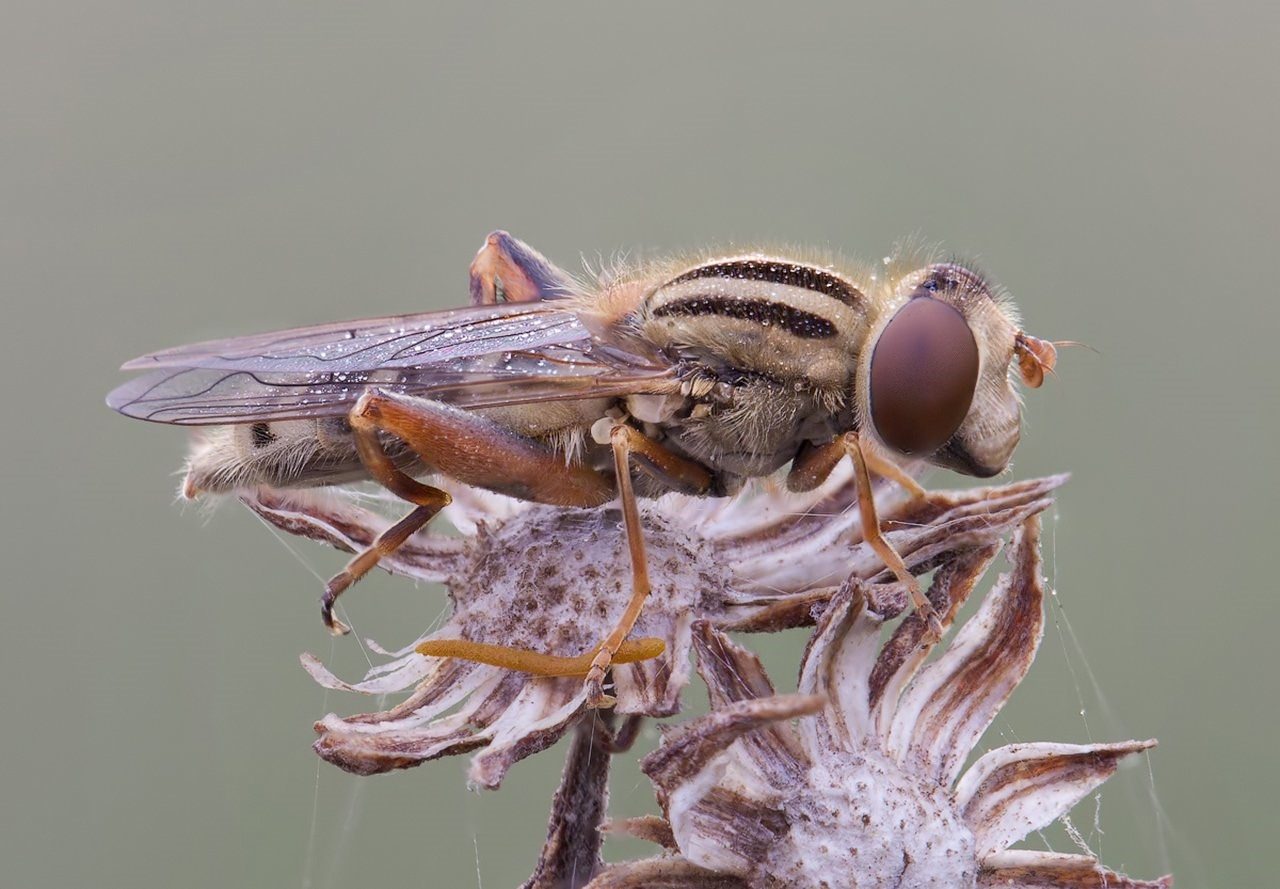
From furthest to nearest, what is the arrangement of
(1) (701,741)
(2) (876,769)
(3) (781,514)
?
(3) (781,514) < (2) (876,769) < (1) (701,741)

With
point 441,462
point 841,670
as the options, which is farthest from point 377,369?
point 841,670

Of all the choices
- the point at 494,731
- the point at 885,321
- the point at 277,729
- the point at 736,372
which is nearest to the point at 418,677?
the point at 494,731

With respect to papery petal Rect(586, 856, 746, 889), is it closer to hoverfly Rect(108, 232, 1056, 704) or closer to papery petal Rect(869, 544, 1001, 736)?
papery petal Rect(869, 544, 1001, 736)

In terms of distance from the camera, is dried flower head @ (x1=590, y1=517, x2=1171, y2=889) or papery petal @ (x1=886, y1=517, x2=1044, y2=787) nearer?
dried flower head @ (x1=590, y1=517, x2=1171, y2=889)

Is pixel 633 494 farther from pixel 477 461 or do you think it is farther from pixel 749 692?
pixel 749 692

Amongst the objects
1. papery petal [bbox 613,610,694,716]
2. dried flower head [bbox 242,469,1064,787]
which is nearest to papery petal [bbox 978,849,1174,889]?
dried flower head [bbox 242,469,1064,787]
